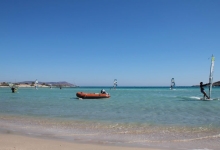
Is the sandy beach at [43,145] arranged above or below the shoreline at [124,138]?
above

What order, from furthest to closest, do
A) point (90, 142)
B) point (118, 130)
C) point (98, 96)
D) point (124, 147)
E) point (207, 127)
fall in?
point (98, 96) → point (207, 127) → point (118, 130) → point (90, 142) → point (124, 147)

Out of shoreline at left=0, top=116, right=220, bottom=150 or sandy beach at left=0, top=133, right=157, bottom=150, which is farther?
shoreline at left=0, top=116, right=220, bottom=150

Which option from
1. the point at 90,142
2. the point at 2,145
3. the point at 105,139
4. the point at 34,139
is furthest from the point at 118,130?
the point at 2,145

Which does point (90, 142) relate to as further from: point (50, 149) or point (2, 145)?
point (2, 145)

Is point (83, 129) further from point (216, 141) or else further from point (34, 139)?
point (216, 141)

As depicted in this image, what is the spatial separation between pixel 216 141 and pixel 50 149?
18.1 ft

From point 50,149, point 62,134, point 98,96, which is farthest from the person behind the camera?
point 98,96

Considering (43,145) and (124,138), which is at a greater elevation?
(43,145)

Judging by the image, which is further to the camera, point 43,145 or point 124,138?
point 124,138

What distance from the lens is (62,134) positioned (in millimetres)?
9219

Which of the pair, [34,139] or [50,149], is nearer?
[50,149]

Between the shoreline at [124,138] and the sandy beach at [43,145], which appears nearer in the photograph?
the sandy beach at [43,145]

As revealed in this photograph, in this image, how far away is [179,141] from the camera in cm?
824

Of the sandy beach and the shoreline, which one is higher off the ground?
the sandy beach
